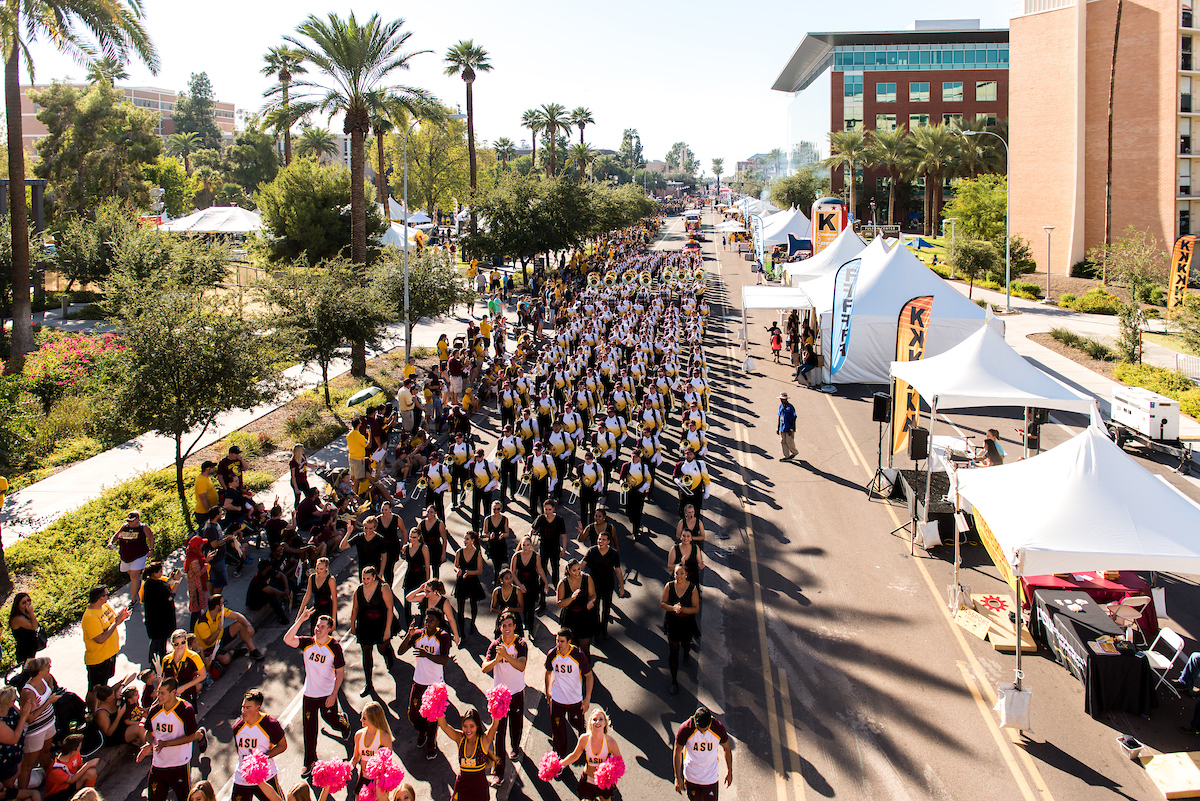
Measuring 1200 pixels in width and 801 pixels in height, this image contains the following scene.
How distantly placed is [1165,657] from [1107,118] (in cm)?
4488

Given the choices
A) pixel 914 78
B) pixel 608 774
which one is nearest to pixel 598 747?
pixel 608 774

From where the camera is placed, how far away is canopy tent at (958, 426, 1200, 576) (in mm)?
8031

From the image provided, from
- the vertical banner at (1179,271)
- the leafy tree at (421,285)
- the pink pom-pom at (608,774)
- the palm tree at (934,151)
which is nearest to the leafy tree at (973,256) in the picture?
the vertical banner at (1179,271)

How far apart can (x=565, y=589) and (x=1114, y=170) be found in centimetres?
4759

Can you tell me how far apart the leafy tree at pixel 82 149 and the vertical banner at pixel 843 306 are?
1763 inches

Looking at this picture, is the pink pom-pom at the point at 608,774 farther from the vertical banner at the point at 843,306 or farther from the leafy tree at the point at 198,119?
the leafy tree at the point at 198,119

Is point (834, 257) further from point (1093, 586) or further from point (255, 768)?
point (255, 768)

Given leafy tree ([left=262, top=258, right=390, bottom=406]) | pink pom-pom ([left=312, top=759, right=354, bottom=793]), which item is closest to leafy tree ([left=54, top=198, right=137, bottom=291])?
leafy tree ([left=262, top=258, right=390, bottom=406])

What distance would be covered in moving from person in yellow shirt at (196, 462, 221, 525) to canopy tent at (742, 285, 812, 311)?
17195 millimetres

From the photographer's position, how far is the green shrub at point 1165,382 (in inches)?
810

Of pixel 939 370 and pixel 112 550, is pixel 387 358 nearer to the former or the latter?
pixel 112 550

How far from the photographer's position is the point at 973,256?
3869cm

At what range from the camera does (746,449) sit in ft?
57.3

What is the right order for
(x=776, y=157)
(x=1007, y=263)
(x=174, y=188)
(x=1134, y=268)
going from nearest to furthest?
(x=1134, y=268) < (x=1007, y=263) < (x=174, y=188) < (x=776, y=157)
